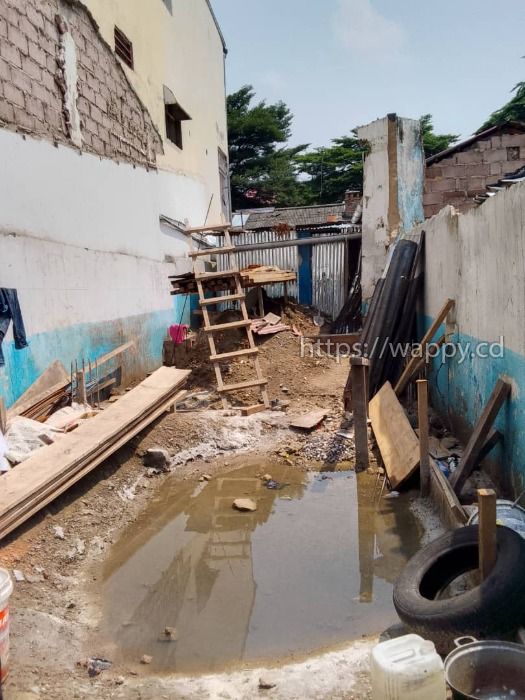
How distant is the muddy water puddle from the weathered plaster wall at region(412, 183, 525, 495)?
1164mm

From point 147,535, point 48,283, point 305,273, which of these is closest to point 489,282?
point 147,535

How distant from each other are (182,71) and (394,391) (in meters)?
10.5

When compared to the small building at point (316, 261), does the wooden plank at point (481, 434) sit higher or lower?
lower

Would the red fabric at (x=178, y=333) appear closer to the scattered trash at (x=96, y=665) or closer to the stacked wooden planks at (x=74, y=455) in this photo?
the stacked wooden planks at (x=74, y=455)

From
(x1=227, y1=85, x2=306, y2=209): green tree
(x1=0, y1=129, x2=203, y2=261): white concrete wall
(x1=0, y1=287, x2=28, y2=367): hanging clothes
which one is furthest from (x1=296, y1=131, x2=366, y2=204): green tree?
(x1=0, y1=287, x2=28, y2=367): hanging clothes

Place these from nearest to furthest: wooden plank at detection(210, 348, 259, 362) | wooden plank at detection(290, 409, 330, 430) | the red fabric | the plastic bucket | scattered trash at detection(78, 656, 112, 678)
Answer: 1. the plastic bucket
2. scattered trash at detection(78, 656, 112, 678)
3. wooden plank at detection(290, 409, 330, 430)
4. wooden plank at detection(210, 348, 259, 362)
5. the red fabric

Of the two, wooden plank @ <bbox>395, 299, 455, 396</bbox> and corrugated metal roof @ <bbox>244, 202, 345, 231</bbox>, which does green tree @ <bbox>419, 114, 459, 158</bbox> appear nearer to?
corrugated metal roof @ <bbox>244, 202, 345, 231</bbox>

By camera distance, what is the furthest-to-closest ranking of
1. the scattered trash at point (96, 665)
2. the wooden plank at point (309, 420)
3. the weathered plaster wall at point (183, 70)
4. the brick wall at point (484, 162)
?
the weathered plaster wall at point (183, 70) → the brick wall at point (484, 162) → the wooden plank at point (309, 420) → the scattered trash at point (96, 665)

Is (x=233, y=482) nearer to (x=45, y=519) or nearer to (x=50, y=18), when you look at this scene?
(x=45, y=519)

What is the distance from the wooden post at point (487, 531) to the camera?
2723mm

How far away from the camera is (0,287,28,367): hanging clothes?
5.52 meters

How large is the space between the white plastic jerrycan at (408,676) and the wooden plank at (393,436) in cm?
282

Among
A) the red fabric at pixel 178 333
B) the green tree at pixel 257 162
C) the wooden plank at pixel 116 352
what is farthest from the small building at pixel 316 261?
the green tree at pixel 257 162

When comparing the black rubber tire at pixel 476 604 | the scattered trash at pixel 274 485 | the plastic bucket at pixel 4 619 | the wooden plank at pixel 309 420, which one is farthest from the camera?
the wooden plank at pixel 309 420
